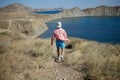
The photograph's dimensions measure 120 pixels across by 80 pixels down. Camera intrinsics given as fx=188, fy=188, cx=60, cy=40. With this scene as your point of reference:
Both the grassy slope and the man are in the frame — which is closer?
the grassy slope

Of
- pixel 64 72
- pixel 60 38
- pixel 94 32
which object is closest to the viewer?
pixel 64 72

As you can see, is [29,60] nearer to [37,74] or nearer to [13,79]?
[37,74]

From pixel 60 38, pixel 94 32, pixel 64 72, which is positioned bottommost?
pixel 94 32

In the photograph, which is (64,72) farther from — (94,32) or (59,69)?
(94,32)

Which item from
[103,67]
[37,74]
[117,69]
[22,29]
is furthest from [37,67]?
[22,29]

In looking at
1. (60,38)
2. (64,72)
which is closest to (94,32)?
(60,38)

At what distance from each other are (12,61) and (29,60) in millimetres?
959

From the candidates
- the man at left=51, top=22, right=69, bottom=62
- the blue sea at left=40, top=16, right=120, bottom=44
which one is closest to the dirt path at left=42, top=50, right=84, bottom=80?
the man at left=51, top=22, right=69, bottom=62

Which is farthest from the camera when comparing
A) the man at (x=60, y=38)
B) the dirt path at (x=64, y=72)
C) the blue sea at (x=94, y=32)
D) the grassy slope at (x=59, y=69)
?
the blue sea at (x=94, y=32)

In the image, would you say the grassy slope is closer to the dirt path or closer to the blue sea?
the dirt path

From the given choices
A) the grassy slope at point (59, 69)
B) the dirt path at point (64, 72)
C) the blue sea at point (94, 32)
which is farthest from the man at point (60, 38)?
the blue sea at point (94, 32)

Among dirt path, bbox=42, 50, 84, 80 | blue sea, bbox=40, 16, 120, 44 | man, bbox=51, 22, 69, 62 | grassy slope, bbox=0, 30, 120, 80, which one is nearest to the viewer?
grassy slope, bbox=0, 30, 120, 80

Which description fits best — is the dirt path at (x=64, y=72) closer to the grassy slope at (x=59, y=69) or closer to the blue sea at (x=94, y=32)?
the grassy slope at (x=59, y=69)

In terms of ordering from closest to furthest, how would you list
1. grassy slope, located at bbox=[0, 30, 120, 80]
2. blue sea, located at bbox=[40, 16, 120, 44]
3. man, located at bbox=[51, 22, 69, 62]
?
grassy slope, located at bbox=[0, 30, 120, 80] < man, located at bbox=[51, 22, 69, 62] < blue sea, located at bbox=[40, 16, 120, 44]
